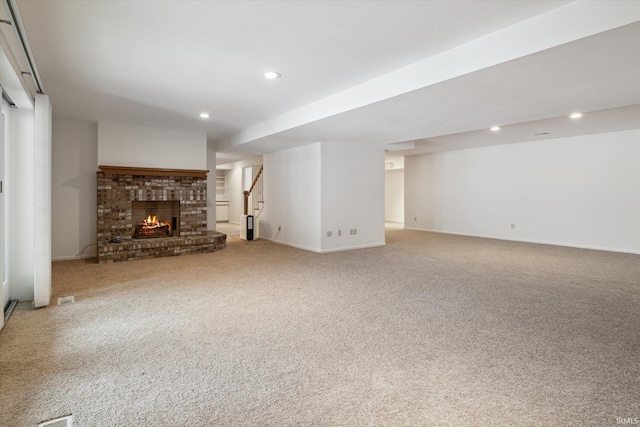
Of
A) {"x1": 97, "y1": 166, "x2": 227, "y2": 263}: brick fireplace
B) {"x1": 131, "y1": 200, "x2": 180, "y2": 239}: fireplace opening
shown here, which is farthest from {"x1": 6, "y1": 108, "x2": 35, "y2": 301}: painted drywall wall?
{"x1": 131, "y1": 200, "x2": 180, "y2": 239}: fireplace opening

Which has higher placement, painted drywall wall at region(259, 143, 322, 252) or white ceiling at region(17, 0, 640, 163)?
white ceiling at region(17, 0, 640, 163)

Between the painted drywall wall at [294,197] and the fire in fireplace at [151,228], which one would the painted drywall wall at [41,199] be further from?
the painted drywall wall at [294,197]

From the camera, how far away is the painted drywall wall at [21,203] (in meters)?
3.59

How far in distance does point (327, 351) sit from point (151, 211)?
19.1 ft

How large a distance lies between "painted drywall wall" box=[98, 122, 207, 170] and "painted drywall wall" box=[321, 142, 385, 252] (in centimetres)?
267

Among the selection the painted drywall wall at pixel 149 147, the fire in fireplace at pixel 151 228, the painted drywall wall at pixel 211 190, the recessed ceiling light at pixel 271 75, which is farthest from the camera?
the painted drywall wall at pixel 211 190

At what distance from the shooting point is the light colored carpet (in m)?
1.85

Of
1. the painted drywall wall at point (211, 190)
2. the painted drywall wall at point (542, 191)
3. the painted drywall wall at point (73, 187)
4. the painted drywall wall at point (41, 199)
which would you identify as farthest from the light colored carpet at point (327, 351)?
the painted drywall wall at point (211, 190)

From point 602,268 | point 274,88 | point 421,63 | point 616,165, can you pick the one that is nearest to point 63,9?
point 274,88

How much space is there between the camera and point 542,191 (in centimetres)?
810

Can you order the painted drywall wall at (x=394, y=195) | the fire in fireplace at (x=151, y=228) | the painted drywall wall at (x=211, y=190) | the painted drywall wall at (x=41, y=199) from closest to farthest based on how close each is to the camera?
the painted drywall wall at (x=41, y=199)
the fire in fireplace at (x=151, y=228)
the painted drywall wall at (x=211, y=190)
the painted drywall wall at (x=394, y=195)

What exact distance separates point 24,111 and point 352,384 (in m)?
4.18

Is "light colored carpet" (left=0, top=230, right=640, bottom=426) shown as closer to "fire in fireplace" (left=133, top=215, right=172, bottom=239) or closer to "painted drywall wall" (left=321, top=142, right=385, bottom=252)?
"fire in fireplace" (left=133, top=215, right=172, bottom=239)

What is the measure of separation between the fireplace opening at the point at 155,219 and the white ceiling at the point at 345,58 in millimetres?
2199
